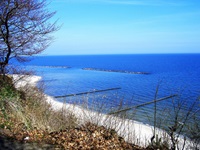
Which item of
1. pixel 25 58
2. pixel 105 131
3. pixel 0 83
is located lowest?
pixel 105 131

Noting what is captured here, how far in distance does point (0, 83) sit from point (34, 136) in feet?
23.2

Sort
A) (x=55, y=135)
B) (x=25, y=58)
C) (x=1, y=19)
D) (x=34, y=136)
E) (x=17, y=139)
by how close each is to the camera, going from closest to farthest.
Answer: (x=17, y=139) < (x=34, y=136) < (x=55, y=135) < (x=1, y=19) < (x=25, y=58)

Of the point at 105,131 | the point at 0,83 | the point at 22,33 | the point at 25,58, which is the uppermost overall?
the point at 22,33

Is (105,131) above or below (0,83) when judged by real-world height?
below

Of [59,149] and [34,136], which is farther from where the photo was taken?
[34,136]

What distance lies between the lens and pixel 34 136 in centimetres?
615

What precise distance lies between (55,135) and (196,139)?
162 inches

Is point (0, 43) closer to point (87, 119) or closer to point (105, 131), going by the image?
point (87, 119)

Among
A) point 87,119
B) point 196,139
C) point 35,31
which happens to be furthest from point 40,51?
point 196,139

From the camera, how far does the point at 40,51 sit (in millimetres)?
12367

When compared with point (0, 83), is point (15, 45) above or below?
above

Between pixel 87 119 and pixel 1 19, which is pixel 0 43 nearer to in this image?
pixel 1 19

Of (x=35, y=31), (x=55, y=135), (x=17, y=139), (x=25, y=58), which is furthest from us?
(x=25, y=58)

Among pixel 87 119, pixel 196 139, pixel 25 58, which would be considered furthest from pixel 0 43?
pixel 196 139
